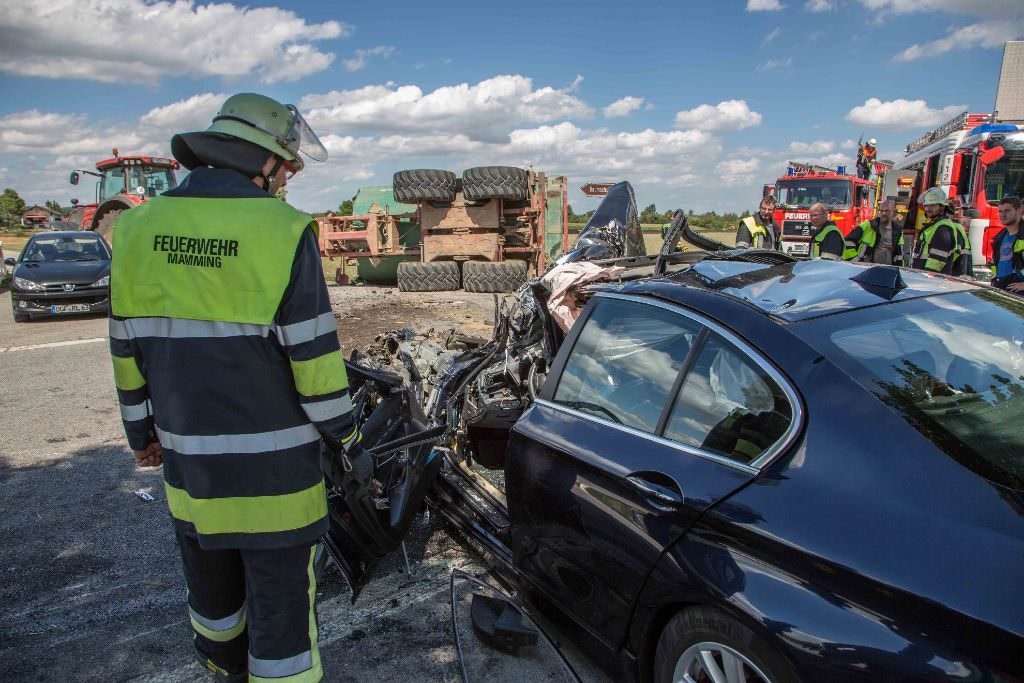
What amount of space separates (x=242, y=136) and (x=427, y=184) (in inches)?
480

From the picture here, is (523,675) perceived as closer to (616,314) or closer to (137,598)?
(616,314)

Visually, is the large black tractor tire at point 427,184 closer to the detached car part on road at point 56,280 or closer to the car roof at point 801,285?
the detached car part on road at point 56,280

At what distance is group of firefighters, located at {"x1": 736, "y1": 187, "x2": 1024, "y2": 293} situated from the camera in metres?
5.98

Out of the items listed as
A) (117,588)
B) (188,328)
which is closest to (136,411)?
(188,328)

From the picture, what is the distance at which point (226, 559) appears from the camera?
84.7 inches

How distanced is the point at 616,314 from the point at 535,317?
1.67m

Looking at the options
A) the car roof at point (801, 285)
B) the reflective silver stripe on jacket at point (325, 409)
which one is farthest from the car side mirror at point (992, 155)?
the reflective silver stripe on jacket at point (325, 409)

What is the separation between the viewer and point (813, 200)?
52.4 ft

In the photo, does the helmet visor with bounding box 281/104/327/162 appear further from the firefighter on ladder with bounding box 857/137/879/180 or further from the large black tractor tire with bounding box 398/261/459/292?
the firefighter on ladder with bounding box 857/137/879/180

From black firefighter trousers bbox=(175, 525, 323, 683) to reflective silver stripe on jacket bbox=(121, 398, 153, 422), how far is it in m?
0.42

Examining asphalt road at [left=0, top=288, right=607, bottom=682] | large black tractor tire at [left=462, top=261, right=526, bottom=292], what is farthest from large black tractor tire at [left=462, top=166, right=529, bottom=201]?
asphalt road at [left=0, top=288, right=607, bottom=682]

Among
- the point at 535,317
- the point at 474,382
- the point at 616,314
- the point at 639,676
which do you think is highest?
the point at 616,314

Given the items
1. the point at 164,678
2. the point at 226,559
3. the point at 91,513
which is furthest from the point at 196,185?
the point at 91,513

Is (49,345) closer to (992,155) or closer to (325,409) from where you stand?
(325,409)
